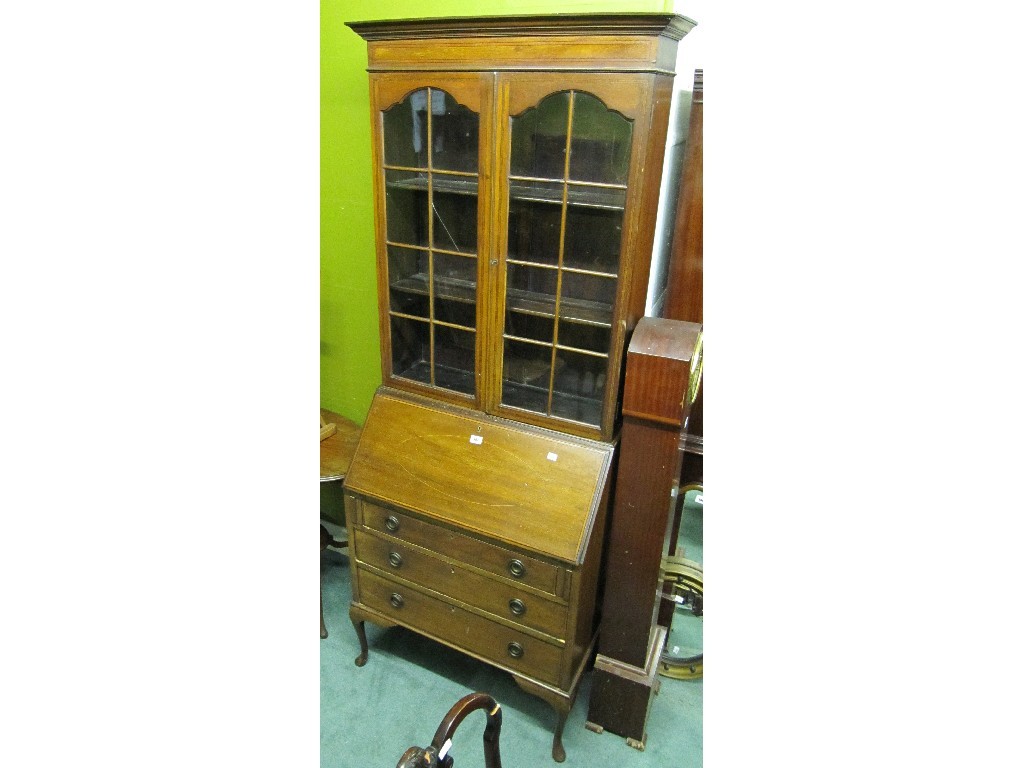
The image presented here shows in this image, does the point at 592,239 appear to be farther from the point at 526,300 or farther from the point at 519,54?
the point at 519,54

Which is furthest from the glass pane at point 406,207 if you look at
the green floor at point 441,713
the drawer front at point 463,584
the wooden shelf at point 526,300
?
the green floor at point 441,713

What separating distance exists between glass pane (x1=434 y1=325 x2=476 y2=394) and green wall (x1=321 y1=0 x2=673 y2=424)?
1.74 ft

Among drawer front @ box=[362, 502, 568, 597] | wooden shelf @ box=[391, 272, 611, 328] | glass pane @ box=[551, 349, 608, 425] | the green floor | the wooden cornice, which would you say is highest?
the wooden cornice

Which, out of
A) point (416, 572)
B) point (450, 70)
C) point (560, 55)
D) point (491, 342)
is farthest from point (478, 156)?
point (416, 572)

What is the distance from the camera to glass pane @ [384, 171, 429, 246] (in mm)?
1851

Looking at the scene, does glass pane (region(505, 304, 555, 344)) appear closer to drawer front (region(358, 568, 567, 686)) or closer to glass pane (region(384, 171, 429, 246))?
glass pane (region(384, 171, 429, 246))

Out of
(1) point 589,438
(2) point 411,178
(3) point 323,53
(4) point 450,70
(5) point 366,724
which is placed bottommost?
(5) point 366,724

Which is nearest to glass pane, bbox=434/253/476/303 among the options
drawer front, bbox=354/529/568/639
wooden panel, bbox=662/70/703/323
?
wooden panel, bbox=662/70/703/323

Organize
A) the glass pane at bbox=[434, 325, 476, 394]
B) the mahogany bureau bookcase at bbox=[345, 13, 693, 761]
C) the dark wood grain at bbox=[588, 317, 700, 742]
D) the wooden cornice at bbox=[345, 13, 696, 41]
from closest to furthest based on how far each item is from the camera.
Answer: the wooden cornice at bbox=[345, 13, 696, 41] → the mahogany bureau bookcase at bbox=[345, 13, 693, 761] → the dark wood grain at bbox=[588, 317, 700, 742] → the glass pane at bbox=[434, 325, 476, 394]

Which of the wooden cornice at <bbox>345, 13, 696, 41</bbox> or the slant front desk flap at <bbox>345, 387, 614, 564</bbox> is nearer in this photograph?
the wooden cornice at <bbox>345, 13, 696, 41</bbox>

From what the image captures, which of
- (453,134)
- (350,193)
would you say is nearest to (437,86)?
(453,134)

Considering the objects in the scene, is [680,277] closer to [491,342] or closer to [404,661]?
[491,342]

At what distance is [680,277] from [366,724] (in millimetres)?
1677

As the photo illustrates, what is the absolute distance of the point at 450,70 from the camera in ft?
5.39
